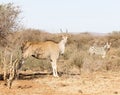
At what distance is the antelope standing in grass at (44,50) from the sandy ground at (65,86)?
3.04 feet

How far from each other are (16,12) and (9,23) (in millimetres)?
597

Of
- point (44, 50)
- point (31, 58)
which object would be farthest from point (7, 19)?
point (31, 58)

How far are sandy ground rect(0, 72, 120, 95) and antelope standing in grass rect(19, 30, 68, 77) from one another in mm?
925

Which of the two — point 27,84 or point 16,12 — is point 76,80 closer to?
point 27,84

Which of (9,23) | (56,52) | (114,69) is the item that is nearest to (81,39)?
(114,69)

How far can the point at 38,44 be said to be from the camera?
20.9 metres

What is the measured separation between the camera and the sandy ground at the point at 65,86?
1647cm

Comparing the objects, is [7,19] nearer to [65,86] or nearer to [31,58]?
[65,86]

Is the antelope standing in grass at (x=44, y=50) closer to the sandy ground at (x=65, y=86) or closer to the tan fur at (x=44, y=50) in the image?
the tan fur at (x=44, y=50)

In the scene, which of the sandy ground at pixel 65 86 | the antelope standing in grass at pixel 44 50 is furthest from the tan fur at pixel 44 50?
the sandy ground at pixel 65 86

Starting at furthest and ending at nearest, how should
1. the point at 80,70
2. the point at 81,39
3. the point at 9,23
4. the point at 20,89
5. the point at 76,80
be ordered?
the point at 81,39 < the point at 80,70 < the point at 76,80 < the point at 9,23 < the point at 20,89

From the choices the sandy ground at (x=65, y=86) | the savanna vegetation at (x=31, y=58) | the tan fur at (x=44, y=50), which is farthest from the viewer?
the tan fur at (x=44, y=50)

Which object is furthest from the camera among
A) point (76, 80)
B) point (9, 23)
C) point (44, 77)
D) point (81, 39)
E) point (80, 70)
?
point (81, 39)

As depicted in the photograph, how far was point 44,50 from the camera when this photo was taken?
68.8 ft
